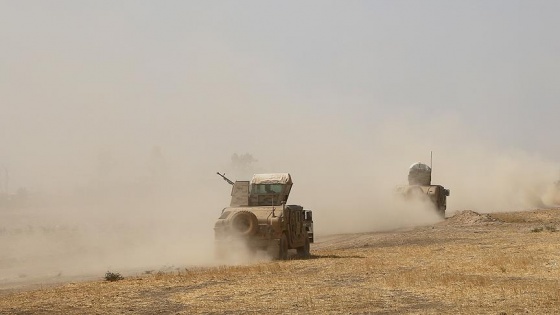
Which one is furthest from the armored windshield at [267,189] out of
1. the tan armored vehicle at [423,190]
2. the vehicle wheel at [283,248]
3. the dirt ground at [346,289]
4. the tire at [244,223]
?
the tan armored vehicle at [423,190]

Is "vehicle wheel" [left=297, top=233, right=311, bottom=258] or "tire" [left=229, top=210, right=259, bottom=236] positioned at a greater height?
"tire" [left=229, top=210, right=259, bottom=236]

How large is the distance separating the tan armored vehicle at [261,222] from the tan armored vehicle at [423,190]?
2845 cm

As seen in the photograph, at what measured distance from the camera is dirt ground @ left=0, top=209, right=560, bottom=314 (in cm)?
1605

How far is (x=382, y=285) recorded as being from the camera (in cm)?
1948

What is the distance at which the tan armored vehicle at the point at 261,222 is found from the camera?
2808cm

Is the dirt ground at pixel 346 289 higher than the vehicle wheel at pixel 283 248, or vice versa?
the vehicle wheel at pixel 283 248

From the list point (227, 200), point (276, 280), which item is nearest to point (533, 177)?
point (227, 200)

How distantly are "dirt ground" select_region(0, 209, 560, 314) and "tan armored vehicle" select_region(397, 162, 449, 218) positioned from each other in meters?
28.5

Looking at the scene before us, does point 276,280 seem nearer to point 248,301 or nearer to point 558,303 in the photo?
point 248,301

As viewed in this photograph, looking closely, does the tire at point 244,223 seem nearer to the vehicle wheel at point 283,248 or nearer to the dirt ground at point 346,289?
the vehicle wheel at point 283,248

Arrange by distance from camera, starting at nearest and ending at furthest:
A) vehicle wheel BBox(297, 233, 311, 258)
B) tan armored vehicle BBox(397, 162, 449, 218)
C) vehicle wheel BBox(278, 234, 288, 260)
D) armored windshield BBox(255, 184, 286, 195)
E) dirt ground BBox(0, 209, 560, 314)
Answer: dirt ground BBox(0, 209, 560, 314)
vehicle wheel BBox(278, 234, 288, 260)
armored windshield BBox(255, 184, 286, 195)
vehicle wheel BBox(297, 233, 311, 258)
tan armored vehicle BBox(397, 162, 449, 218)

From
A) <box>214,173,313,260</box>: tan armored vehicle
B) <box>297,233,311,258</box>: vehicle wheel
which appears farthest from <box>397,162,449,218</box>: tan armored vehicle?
<box>214,173,313,260</box>: tan armored vehicle

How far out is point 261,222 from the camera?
28.3 m

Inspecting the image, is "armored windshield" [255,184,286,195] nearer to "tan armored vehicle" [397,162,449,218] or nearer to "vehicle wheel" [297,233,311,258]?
"vehicle wheel" [297,233,311,258]
